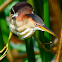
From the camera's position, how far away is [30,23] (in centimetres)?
67

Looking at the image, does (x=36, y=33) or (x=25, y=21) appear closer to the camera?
(x=25, y=21)

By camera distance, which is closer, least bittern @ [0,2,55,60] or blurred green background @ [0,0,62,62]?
least bittern @ [0,2,55,60]

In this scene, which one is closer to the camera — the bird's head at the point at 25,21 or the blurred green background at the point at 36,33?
the bird's head at the point at 25,21

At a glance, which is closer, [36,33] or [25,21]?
[25,21]

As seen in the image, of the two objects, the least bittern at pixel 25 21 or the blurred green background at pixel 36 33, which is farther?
the blurred green background at pixel 36 33

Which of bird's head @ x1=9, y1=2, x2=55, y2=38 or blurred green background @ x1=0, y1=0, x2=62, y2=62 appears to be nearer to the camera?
bird's head @ x1=9, y1=2, x2=55, y2=38

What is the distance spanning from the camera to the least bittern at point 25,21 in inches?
25.5

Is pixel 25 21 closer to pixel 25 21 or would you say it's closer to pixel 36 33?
pixel 25 21

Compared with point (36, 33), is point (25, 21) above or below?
above

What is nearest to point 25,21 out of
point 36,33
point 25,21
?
point 25,21

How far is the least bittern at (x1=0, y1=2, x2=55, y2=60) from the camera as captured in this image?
65 cm

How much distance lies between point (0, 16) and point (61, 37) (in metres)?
0.46

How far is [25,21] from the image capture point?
0.69m

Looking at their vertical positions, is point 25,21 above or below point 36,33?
above
